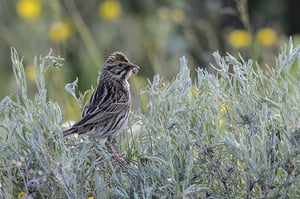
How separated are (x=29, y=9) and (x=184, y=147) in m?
7.87

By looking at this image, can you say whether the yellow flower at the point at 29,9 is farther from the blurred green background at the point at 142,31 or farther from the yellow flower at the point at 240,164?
the yellow flower at the point at 240,164

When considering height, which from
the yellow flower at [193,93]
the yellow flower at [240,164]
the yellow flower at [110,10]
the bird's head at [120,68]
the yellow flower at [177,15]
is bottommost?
the yellow flower at [240,164]

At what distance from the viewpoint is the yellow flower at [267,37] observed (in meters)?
10.0

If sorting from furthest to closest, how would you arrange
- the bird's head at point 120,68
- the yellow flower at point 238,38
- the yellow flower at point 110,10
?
1. the yellow flower at point 110,10
2. the yellow flower at point 238,38
3. the bird's head at point 120,68

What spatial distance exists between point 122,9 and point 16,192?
769 cm

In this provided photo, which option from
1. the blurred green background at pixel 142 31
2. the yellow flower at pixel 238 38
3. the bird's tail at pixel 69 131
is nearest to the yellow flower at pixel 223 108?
the bird's tail at pixel 69 131

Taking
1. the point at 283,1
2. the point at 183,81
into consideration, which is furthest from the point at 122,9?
the point at 183,81

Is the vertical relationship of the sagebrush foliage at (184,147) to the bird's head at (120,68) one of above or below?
below

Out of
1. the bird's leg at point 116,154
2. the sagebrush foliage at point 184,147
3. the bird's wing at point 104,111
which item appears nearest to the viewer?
the sagebrush foliage at point 184,147

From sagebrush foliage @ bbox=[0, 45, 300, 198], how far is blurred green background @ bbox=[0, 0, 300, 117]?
4.22 meters

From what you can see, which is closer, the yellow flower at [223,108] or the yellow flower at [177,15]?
the yellow flower at [223,108]

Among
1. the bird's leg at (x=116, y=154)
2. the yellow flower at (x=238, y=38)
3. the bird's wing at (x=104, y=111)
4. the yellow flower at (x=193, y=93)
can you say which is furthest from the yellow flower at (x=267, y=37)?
the yellow flower at (x=193, y=93)

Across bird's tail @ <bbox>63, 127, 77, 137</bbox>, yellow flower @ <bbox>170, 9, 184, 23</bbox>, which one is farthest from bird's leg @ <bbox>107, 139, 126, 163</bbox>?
yellow flower @ <bbox>170, 9, 184, 23</bbox>

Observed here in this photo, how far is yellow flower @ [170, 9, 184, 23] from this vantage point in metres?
10.0
